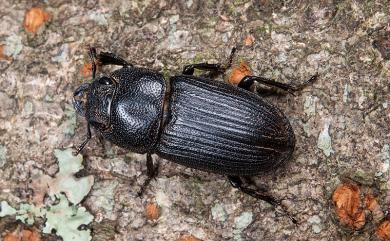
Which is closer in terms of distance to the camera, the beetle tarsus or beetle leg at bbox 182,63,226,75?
beetle leg at bbox 182,63,226,75

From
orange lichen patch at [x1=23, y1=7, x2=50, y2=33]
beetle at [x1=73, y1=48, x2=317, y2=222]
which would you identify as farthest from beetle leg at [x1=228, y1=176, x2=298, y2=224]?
orange lichen patch at [x1=23, y1=7, x2=50, y2=33]

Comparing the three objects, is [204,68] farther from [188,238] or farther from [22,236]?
[22,236]

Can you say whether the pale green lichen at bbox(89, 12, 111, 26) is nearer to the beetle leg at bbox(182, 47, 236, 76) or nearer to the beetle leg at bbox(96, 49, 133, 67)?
the beetle leg at bbox(96, 49, 133, 67)

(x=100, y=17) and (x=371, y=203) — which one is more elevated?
(x=100, y=17)

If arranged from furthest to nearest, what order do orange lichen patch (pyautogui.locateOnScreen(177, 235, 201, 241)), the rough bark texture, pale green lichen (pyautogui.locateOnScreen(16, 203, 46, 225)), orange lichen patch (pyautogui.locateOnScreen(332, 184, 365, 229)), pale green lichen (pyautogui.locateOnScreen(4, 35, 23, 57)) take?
pale green lichen (pyautogui.locateOnScreen(4, 35, 23, 57)), pale green lichen (pyautogui.locateOnScreen(16, 203, 46, 225)), orange lichen patch (pyautogui.locateOnScreen(177, 235, 201, 241)), the rough bark texture, orange lichen patch (pyautogui.locateOnScreen(332, 184, 365, 229))

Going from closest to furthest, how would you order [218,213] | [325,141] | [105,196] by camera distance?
[325,141] → [218,213] → [105,196]

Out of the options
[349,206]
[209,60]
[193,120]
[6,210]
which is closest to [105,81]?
[193,120]
